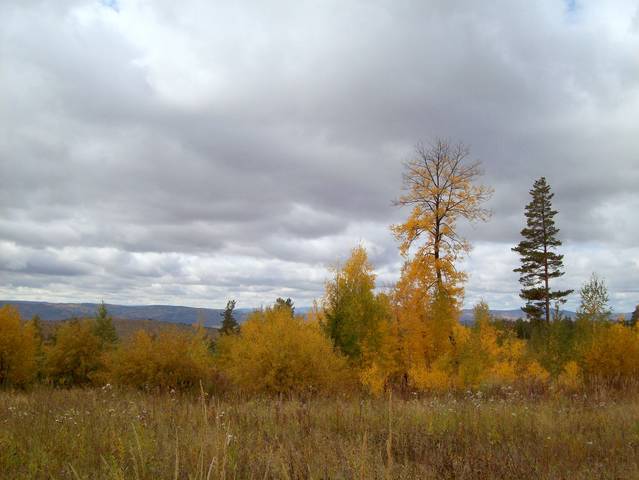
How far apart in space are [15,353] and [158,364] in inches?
456

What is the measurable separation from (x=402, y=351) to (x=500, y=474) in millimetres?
17700

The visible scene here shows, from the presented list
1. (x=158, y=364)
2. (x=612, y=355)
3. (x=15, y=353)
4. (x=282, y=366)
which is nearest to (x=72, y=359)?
(x=15, y=353)

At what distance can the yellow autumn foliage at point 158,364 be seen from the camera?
18516 mm

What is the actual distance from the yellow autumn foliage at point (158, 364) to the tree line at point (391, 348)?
1.9 inches

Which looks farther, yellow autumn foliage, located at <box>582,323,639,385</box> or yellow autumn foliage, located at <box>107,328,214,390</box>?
yellow autumn foliage, located at <box>107,328,214,390</box>

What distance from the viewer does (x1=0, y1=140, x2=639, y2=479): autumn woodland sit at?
4.77 m

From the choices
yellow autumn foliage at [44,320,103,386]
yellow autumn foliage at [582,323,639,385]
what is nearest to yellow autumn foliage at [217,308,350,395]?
yellow autumn foliage at [582,323,639,385]

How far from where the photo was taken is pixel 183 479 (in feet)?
14.3

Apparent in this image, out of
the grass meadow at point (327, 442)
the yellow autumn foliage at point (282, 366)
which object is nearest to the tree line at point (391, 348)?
the yellow autumn foliage at point (282, 366)

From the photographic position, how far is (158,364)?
61.5 feet

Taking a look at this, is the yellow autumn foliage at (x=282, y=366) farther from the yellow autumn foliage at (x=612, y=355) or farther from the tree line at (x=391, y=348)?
the yellow autumn foliage at (x=612, y=355)

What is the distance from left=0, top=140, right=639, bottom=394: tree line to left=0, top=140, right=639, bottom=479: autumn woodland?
2.8 inches

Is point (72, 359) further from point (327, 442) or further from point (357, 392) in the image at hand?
point (327, 442)

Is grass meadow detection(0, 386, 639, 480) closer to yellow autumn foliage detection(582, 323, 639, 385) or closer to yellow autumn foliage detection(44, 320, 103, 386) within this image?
yellow autumn foliage detection(582, 323, 639, 385)
